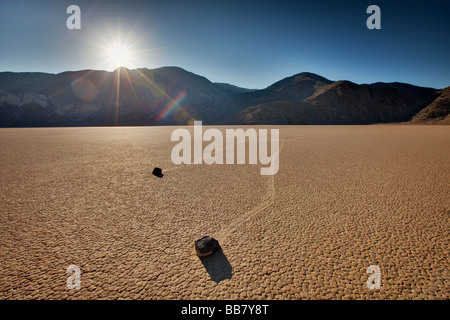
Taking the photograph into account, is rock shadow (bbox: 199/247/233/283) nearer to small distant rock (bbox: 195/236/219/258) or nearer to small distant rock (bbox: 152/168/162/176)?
small distant rock (bbox: 195/236/219/258)

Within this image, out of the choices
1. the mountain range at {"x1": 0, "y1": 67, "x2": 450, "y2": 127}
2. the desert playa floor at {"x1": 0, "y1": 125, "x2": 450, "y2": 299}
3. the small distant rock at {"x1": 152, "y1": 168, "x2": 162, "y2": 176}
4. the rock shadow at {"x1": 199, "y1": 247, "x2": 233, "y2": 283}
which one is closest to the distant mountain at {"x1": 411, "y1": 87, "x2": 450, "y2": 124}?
the mountain range at {"x1": 0, "y1": 67, "x2": 450, "y2": 127}

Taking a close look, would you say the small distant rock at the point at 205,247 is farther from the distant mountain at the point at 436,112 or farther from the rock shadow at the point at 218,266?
the distant mountain at the point at 436,112

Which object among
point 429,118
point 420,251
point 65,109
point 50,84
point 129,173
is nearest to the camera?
point 420,251

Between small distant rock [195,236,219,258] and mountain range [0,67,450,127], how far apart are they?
194 feet

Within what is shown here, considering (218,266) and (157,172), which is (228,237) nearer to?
(218,266)

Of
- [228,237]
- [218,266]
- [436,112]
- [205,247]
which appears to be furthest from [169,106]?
[436,112]

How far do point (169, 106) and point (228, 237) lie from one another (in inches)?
3267

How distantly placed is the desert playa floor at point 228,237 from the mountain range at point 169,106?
5736cm

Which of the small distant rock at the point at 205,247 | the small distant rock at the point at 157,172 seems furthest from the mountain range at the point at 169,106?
the small distant rock at the point at 205,247

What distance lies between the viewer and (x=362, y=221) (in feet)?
9.36

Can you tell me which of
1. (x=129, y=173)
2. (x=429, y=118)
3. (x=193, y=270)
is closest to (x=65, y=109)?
(x=129, y=173)
